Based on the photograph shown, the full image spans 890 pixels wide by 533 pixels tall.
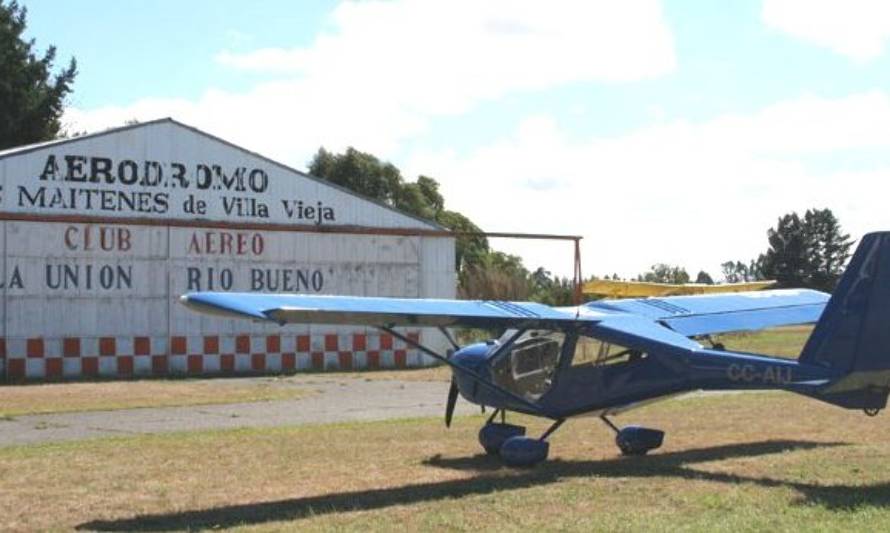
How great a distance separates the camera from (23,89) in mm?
39938

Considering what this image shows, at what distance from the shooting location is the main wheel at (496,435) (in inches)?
442

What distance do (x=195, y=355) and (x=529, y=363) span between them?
14000 mm

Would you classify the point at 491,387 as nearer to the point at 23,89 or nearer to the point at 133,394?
the point at 133,394

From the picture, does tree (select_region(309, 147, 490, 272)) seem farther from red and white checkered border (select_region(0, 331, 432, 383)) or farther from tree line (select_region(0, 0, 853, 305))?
red and white checkered border (select_region(0, 331, 432, 383))

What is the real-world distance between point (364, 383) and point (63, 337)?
6470 mm

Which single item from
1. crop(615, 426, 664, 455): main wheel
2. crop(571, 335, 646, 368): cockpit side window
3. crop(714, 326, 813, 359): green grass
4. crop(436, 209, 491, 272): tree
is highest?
crop(436, 209, 491, 272): tree

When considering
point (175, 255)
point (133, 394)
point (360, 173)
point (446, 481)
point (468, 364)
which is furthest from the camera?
point (360, 173)

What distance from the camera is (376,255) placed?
2658 centimetres

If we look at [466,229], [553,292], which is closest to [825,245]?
[466,229]

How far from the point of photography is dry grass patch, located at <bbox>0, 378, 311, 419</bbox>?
17.0 metres

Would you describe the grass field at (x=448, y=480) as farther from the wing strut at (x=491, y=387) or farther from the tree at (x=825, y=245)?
the tree at (x=825, y=245)

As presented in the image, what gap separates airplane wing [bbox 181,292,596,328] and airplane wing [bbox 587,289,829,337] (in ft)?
5.12

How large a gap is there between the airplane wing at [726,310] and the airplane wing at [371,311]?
1560 millimetres

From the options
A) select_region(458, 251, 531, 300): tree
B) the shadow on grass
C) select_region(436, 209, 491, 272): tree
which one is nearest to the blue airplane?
the shadow on grass
